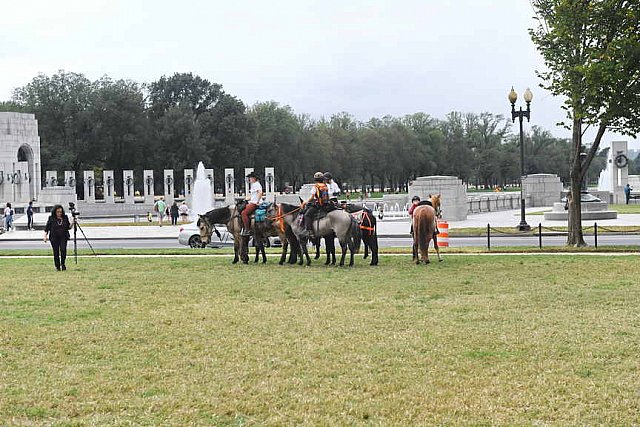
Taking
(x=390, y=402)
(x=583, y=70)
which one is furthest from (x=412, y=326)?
(x=583, y=70)

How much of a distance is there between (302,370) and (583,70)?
14.5 metres

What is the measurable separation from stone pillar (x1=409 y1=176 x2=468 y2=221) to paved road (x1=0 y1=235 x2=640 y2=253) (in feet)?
37.9

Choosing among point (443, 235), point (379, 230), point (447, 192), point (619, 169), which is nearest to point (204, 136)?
point (619, 169)

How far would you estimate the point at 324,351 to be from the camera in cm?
925

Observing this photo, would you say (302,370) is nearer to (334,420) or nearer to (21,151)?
(334,420)

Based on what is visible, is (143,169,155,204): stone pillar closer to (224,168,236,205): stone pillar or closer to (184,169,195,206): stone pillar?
(184,169,195,206): stone pillar

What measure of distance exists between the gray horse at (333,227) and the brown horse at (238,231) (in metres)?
0.57

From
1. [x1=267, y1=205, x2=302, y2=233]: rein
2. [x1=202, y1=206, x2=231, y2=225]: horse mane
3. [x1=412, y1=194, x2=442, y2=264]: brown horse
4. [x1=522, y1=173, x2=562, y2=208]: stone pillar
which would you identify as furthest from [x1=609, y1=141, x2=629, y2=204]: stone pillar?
[x1=267, y1=205, x2=302, y2=233]: rein

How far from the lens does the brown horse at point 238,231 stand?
1964 cm

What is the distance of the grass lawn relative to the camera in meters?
7.04

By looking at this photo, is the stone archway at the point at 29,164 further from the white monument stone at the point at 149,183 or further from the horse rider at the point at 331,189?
the horse rider at the point at 331,189

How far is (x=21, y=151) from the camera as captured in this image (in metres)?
79.7

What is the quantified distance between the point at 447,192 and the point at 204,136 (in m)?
53.9

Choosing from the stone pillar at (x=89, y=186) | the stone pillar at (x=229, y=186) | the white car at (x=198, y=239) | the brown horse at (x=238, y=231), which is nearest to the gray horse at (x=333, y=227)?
the brown horse at (x=238, y=231)
